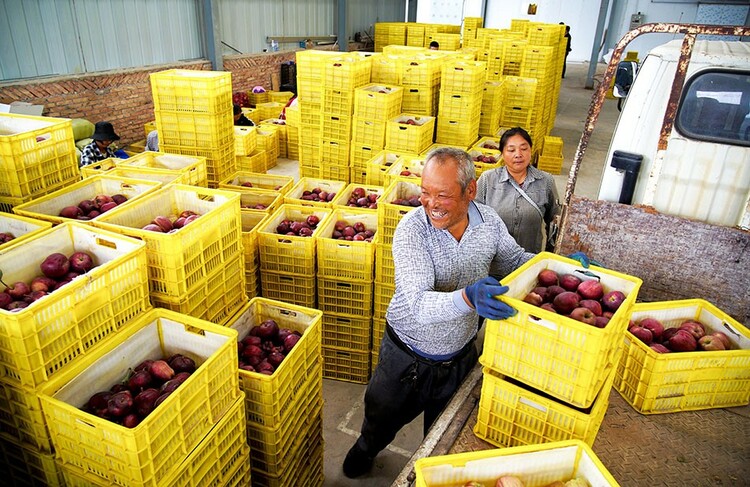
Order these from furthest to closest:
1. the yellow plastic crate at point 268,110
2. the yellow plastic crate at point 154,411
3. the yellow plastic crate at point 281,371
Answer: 1. the yellow plastic crate at point 268,110
2. the yellow plastic crate at point 281,371
3. the yellow plastic crate at point 154,411

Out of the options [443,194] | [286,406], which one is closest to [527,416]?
[443,194]

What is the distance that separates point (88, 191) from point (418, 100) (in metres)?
4.62

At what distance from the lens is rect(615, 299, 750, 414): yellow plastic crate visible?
8.13 feet

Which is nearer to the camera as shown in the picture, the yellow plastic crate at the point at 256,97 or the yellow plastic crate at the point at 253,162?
the yellow plastic crate at the point at 253,162

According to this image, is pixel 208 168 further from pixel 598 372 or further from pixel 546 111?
pixel 546 111

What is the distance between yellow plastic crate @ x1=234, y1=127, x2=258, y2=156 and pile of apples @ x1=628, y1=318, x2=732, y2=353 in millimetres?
6604

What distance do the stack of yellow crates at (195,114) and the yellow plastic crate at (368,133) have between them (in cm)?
165

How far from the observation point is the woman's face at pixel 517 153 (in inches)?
159

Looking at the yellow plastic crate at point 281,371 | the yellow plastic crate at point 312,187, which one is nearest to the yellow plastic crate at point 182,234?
the yellow plastic crate at point 281,371

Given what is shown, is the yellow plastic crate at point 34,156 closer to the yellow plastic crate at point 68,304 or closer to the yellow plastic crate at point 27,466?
the yellow plastic crate at point 68,304

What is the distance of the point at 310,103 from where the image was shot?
708 cm

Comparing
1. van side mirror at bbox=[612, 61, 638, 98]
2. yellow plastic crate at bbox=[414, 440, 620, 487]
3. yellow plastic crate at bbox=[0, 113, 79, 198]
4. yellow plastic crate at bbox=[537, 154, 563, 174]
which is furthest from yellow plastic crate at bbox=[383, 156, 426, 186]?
yellow plastic crate at bbox=[537, 154, 563, 174]

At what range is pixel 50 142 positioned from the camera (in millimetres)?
3764

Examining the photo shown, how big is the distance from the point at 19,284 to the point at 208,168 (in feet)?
10.8
